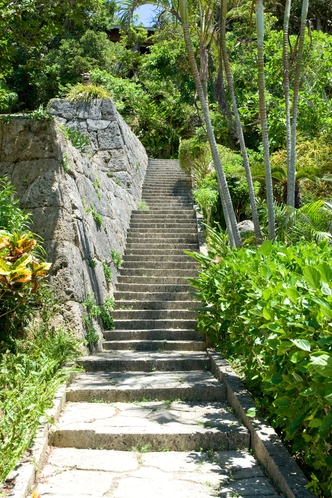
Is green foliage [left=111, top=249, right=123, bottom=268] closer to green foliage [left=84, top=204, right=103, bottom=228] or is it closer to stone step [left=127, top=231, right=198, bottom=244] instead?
green foliage [left=84, top=204, right=103, bottom=228]

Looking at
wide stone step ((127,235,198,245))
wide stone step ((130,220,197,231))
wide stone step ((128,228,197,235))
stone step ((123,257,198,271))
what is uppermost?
wide stone step ((130,220,197,231))

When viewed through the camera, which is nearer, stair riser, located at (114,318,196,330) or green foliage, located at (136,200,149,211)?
stair riser, located at (114,318,196,330)

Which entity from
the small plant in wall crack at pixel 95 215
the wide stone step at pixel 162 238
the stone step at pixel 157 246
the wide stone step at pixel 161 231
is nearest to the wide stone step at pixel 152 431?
the small plant in wall crack at pixel 95 215

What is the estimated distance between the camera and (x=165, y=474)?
11.0 ft

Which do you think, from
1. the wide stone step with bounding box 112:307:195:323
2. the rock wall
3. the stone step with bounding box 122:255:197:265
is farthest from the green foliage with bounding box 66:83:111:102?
the wide stone step with bounding box 112:307:195:323

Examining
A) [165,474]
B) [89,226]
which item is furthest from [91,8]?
[165,474]

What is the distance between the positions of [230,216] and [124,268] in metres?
3.00

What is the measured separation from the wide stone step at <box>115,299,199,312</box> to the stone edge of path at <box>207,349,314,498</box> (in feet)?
8.41

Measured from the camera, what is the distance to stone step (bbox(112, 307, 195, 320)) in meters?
7.33

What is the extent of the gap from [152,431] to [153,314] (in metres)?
3.58

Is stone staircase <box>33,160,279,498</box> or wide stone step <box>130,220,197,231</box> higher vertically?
wide stone step <box>130,220,197,231</box>

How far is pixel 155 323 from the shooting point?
7.09 meters

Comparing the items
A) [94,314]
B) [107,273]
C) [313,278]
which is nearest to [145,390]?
[94,314]

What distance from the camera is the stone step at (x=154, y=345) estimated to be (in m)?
6.54
